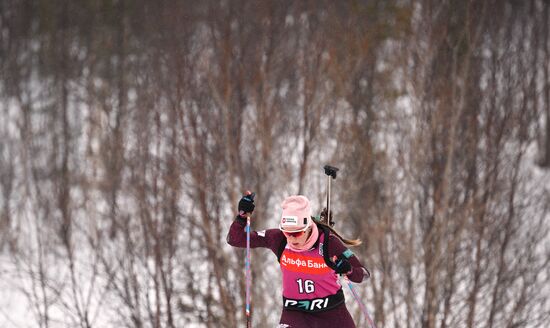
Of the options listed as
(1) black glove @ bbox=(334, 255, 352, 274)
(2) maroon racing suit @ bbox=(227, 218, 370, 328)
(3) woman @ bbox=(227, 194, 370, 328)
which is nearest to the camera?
(1) black glove @ bbox=(334, 255, 352, 274)

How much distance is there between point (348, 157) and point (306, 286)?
8.89m

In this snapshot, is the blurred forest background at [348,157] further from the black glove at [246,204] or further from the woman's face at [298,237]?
the woman's face at [298,237]

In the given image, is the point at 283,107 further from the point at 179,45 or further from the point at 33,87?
the point at 33,87

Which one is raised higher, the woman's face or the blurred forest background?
the blurred forest background

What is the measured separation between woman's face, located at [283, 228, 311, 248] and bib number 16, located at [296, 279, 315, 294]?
0.97ft

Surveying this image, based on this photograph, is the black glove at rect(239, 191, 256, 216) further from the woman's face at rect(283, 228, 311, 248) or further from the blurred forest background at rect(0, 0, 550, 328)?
the blurred forest background at rect(0, 0, 550, 328)

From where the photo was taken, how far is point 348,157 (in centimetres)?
1584

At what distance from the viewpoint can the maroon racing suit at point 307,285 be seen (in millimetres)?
7012

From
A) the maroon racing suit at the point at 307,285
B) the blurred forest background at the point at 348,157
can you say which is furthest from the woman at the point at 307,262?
the blurred forest background at the point at 348,157

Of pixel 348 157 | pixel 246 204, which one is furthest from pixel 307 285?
pixel 348 157

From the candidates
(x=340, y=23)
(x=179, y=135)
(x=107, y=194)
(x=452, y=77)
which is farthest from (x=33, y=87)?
(x=452, y=77)

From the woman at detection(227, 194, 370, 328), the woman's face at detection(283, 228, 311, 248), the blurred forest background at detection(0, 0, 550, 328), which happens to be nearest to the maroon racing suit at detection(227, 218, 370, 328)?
the woman at detection(227, 194, 370, 328)

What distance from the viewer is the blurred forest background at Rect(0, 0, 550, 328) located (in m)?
14.8

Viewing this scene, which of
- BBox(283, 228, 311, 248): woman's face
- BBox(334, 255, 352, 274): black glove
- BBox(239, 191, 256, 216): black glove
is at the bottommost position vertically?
BBox(334, 255, 352, 274): black glove
